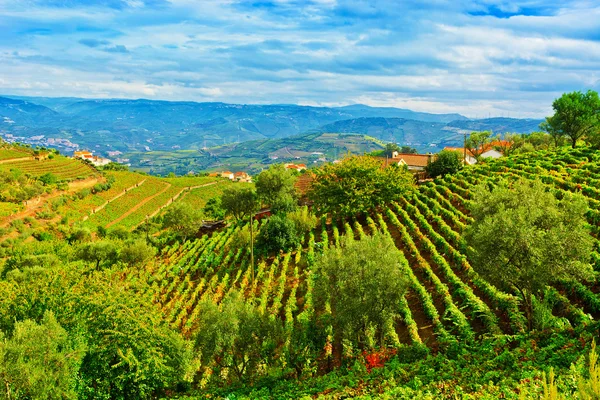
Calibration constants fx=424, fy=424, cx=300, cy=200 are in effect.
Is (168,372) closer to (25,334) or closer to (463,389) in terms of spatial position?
(25,334)

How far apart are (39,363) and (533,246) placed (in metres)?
20.8

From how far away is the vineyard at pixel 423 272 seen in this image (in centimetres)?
2092

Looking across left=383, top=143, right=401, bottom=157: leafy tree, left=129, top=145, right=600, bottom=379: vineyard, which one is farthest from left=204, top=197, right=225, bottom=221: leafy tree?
left=383, top=143, right=401, bottom=157: leafy tree

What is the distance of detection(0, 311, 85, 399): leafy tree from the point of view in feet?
53.8

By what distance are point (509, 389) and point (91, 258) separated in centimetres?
4783

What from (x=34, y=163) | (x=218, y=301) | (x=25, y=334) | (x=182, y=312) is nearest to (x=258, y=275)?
(x=218, y=301)

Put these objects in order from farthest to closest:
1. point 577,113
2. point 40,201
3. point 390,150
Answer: point 390,150 < point 40,201 < point 577,113

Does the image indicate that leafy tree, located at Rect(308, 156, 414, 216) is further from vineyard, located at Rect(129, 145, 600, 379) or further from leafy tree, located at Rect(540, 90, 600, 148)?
leafy tree, located at Rect(540, 90, 600, 148)

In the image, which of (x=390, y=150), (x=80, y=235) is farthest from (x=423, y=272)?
(x=390, y=150)

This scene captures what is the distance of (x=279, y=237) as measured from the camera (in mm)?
41969

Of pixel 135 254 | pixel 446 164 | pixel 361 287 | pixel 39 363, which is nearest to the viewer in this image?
pixel 39 363

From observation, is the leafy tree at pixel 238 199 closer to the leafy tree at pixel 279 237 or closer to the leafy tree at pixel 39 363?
the leafy tree at pixel 279 237

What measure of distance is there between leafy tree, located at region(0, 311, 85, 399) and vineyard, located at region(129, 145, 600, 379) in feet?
26.0

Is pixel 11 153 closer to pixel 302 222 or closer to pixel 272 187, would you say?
pixel 272 187
